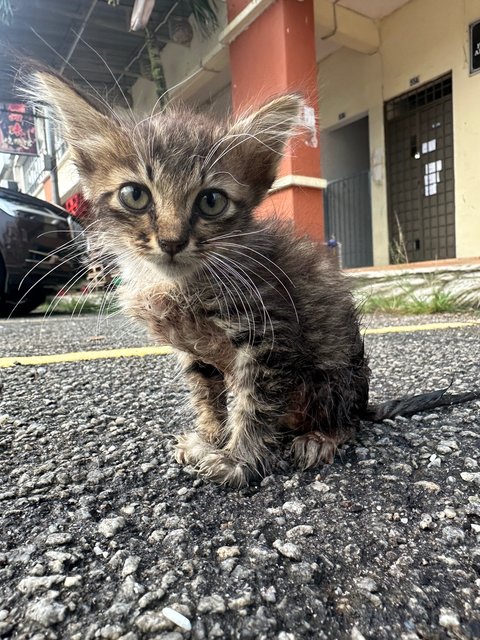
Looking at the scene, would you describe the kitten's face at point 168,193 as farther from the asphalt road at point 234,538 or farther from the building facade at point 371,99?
the building facade at point 371,99

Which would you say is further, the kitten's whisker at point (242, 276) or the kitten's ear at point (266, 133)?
the kitten's ear at point (266, 133)

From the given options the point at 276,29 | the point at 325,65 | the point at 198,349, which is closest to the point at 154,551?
the point at 198,349

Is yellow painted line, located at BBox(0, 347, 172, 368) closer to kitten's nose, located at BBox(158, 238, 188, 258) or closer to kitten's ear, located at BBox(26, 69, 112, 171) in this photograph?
kitten's ear, located at BBox(26, 69, 112, 171)

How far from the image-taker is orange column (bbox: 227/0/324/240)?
215 inches

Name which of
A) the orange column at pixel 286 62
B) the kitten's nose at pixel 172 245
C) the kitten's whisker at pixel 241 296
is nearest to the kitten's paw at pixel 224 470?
the kitten's whisker at pixel 241 296

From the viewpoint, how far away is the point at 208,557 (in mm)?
961

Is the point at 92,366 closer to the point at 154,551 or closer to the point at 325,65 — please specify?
the point at 154,551

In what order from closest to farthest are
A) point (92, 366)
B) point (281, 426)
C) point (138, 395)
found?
1. point (281, 426)
2. point (138, 395)
3. point (92, 366)

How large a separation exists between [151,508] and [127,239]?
74 cm

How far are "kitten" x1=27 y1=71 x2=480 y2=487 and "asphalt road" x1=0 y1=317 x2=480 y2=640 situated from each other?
0.44ft

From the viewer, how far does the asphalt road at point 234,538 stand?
788 mm

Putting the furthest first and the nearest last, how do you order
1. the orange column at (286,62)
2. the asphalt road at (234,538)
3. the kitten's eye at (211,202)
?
the orange column at (286,62) < the kitten's eye at (211,202) < the asphalt road at (234,538)

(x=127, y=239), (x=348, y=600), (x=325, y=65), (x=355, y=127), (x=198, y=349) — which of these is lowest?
(x=348, y=600)

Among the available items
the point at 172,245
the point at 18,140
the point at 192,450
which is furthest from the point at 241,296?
the point at 18,140
